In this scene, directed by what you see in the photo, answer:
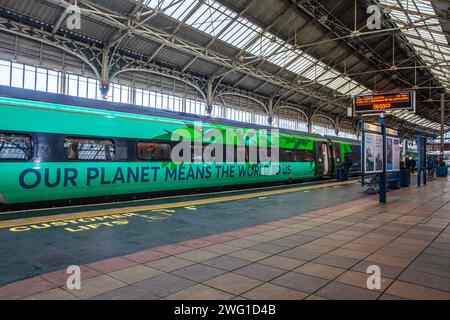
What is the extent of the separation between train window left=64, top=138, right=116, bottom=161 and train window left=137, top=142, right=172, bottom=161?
913mm

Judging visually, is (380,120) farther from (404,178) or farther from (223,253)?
(223,253)

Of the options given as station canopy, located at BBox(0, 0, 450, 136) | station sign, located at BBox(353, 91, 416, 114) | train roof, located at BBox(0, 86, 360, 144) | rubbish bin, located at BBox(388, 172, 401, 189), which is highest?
station canopy, located at BBox(0, 0, 450, 136)

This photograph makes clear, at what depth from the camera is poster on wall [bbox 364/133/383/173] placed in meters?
11.0

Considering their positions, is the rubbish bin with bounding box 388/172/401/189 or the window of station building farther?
the window of station building

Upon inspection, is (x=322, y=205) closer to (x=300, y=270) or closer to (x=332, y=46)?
(x=300, y=270)

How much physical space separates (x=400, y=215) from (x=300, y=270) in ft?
17.8

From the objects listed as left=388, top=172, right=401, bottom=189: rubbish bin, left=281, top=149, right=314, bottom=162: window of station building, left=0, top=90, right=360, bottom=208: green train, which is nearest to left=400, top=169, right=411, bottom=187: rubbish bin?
left=388, top=172, right=401, bottom=189: rubbish bin

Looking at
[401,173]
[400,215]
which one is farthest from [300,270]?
[401,173]

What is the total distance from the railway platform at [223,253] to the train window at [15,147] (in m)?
1.29

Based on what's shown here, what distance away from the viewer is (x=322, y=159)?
20.4m

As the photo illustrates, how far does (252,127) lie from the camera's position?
1505 centimetres

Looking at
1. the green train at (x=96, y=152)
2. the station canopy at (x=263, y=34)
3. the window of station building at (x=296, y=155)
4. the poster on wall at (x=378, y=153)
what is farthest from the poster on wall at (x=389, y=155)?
the station canopy at (x=263, y=34)

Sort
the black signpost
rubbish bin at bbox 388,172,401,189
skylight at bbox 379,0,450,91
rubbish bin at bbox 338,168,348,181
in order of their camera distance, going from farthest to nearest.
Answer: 1. rubbish bin at bbox 338,168,348,181
2. skylight at bbox 379,0,450,91
3. rubbish bin at bbox 388,172,401,189
4. the black signpost

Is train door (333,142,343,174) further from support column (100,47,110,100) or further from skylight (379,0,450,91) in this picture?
support column (100,47,110,100)
